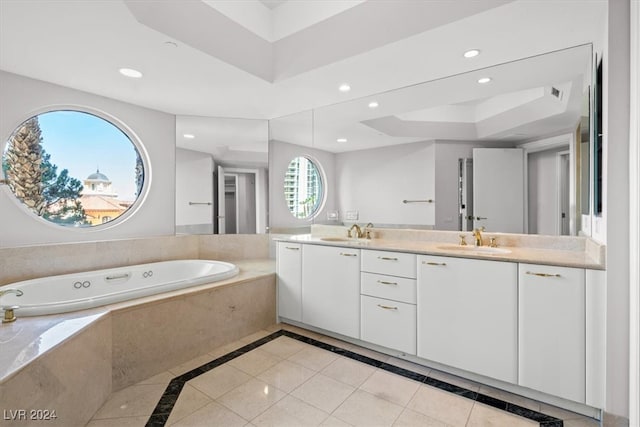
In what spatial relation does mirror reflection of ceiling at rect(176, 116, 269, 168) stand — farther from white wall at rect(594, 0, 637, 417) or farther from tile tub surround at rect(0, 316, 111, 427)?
white wall at rect(594, 0, 637, 417)

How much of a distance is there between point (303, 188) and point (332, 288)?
1.41 metres

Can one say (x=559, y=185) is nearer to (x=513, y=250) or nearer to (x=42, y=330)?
(x=513, y=250)

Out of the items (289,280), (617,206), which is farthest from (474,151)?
(289,280)

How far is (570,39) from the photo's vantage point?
1911 mm

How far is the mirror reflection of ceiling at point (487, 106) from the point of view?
2.10 meters

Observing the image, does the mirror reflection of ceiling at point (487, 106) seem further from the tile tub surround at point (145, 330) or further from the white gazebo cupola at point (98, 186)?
the white gazebo cupola at point (98, 186)

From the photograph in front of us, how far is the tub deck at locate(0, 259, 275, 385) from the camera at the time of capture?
51.0 inches

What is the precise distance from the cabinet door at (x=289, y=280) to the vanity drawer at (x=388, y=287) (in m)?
0.69

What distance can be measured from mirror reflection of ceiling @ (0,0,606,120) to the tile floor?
86.2 inches

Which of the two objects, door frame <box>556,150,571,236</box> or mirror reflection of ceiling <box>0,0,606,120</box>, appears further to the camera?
door frame <box>556,150,571,236</box>

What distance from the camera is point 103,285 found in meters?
2.74

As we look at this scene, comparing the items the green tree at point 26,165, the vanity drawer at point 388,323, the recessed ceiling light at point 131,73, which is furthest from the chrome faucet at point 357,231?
the green tree at point 26,165

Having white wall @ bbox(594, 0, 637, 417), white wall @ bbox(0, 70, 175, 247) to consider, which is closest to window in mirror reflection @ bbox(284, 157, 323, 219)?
white wall @ bbox(0, 70, 175, 247)

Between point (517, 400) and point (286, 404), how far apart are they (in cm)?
138
